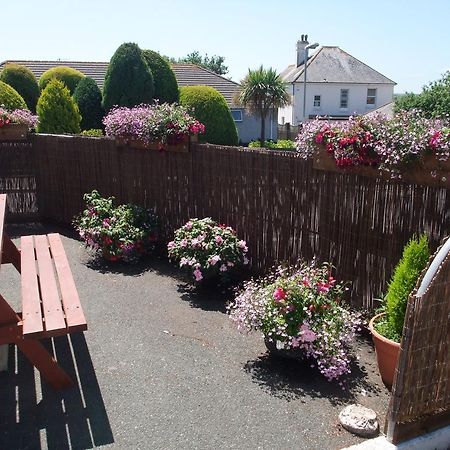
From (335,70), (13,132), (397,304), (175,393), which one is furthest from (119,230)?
(335,70)

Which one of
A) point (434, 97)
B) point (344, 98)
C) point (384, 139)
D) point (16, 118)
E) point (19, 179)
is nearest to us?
point (384, 139)

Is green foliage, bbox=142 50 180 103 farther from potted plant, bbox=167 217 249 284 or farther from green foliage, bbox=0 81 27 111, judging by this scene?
potted plant, bbox=167 217 249 284

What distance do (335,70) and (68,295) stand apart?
42076 mm

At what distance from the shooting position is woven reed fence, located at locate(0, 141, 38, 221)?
8.52m

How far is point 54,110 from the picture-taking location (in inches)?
425

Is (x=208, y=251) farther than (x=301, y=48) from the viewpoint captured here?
No

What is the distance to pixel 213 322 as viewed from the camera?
15.6 ft

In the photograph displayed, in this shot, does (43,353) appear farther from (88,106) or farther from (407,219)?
(88,106)

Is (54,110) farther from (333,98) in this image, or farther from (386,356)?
(333,98)

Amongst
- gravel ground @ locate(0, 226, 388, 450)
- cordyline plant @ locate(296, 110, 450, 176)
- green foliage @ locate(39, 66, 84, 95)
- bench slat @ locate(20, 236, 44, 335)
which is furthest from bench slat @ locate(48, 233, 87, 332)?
green foliage @ locate(39, 66, 84, 95)

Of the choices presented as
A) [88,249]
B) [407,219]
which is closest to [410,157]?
[407,219]

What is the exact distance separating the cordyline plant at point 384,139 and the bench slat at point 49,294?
261 cm

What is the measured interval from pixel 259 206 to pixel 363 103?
4073 cm

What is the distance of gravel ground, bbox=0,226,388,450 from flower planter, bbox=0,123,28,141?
4753 mm
